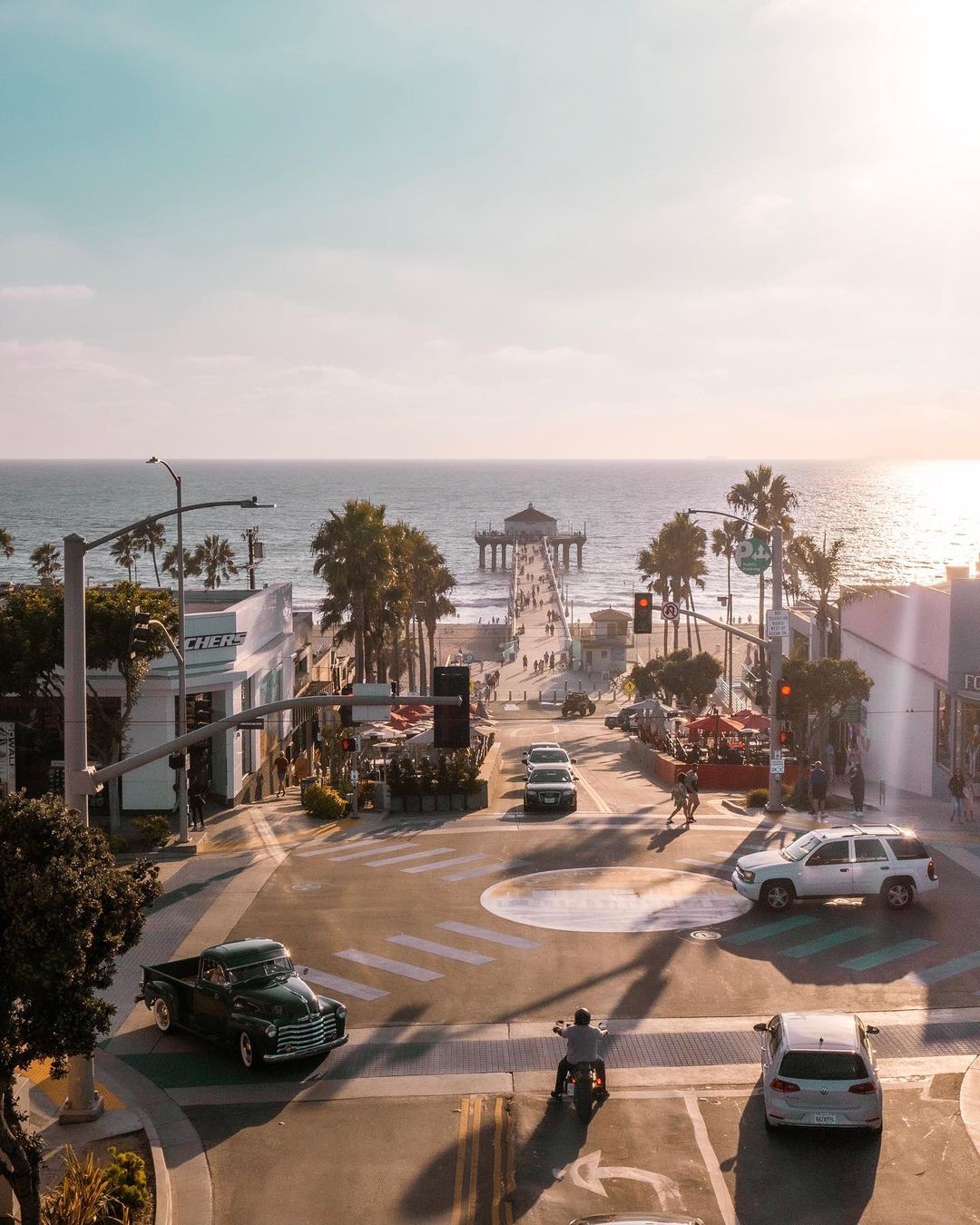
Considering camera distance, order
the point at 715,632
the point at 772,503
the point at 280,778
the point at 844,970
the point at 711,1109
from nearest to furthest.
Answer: the point at 711,1109
the point at 844,970
the point at 280,778
the point at 772,503
the point at 715,632

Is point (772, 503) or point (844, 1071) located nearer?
point (844, 1071)

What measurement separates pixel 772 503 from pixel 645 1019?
180 ft

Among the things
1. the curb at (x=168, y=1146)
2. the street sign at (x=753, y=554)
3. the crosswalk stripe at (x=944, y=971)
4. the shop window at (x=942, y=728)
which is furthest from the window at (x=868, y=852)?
the shop window at (x=942, y=728)

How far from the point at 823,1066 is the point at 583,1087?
3.11 m

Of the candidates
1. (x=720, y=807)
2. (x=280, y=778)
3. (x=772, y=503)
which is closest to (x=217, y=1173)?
(x=720, y=807)

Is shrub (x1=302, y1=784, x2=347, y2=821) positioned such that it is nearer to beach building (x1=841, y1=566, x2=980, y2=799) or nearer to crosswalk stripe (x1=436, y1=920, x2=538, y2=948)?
crosswalk stripe (x1=436, y1=920, x2=538, y2=948)

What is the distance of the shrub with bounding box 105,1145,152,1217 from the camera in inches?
520

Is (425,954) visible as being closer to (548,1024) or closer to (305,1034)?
(548,1024)

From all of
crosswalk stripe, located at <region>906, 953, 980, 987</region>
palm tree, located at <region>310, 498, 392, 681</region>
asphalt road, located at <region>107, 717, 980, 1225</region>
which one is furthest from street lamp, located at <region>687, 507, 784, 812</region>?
palm tree, located at <region>310, 498, 392, 681</region>

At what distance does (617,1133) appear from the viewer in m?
15.6

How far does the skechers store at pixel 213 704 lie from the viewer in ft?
120

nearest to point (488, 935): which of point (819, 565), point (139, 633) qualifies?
point (139, 633)

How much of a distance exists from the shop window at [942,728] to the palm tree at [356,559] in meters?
23.2

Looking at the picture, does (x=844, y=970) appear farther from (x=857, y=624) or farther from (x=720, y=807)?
(x=857, y=624)
